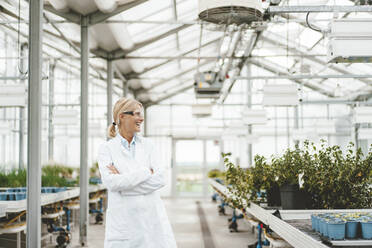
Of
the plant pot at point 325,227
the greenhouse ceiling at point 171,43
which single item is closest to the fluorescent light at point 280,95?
the greenhouse ceiling at point 171,43

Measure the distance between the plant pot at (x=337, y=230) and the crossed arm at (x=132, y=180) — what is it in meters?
0.98

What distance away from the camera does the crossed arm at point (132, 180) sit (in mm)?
1926

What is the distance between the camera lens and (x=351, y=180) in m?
3.71

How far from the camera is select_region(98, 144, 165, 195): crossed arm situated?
75.8 inches

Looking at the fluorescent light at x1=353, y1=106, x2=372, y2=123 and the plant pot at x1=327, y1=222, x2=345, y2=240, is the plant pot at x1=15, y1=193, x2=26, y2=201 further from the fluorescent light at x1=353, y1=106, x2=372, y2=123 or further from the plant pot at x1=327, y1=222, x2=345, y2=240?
the fluorescent light at x1=353, y1=106, x2=372, y2=123

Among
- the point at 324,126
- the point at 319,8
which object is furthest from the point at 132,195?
the point at 324,126

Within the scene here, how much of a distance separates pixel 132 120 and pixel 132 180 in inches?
11.9

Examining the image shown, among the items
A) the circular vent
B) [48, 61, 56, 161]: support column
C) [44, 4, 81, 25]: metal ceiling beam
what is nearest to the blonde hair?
the circular vent

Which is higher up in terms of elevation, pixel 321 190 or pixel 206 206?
pixel 321 190

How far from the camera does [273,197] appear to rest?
4.25 meters

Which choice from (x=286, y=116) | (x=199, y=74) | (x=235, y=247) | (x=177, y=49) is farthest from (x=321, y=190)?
(x=286, y=116)

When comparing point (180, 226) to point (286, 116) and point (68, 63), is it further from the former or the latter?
point (286, 116)

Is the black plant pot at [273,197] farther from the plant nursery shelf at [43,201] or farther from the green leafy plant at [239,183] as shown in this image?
the plant nursery shelf at [43,201]

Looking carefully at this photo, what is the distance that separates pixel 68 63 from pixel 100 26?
4.20 metres
